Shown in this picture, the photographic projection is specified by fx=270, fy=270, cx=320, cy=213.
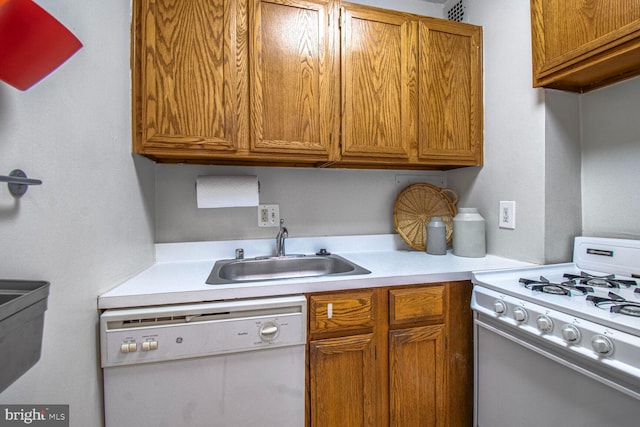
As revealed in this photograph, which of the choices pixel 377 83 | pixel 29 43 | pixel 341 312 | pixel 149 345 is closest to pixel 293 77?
pixel 377 83

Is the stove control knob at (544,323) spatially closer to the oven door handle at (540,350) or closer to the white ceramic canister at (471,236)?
the oven door handle at (540,350)

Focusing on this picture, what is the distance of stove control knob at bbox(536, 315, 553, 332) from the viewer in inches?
32.4

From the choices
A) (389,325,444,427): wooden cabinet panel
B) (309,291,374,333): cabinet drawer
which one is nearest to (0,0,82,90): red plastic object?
(309,291,374,333): cabinet drawer

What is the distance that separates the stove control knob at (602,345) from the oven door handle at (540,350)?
87 millimetres

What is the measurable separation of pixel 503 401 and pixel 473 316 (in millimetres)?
308

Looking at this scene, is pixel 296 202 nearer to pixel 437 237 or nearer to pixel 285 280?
pixel 285 280

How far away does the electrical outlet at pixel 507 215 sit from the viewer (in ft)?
4.52

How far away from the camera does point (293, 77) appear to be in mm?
1290

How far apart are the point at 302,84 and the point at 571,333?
4.46ft

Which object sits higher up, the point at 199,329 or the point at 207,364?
the point at 199,329

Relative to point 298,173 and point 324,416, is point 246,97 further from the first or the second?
point 324,416

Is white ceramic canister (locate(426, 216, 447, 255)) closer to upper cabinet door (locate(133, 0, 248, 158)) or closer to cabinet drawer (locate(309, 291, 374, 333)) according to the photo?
cabinet drawer (locate(309, 291, 374, 333))

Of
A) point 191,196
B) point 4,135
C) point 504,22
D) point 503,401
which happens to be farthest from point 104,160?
point 504,22

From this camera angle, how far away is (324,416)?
105cm
